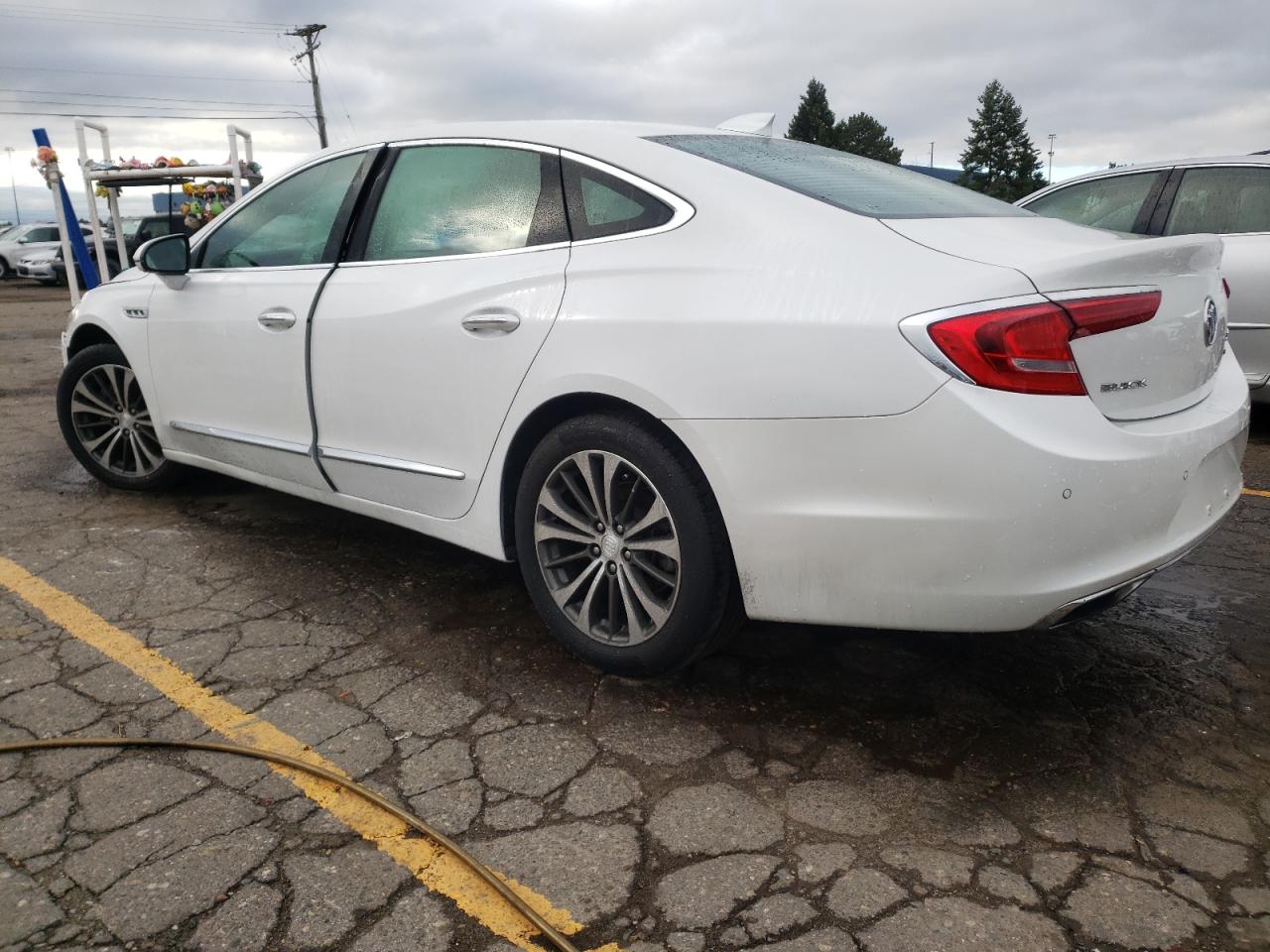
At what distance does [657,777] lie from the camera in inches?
97.1

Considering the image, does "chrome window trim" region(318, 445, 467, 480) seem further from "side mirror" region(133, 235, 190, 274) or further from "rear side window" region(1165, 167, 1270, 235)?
"rear side window" region(1165, 167, 1270, 235)

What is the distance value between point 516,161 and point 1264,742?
8.40ft

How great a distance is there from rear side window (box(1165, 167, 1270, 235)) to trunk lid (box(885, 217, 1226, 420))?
3.60 m

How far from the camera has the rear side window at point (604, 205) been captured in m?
2.79

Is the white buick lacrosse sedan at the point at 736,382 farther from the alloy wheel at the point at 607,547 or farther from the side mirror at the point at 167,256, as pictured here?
the side mirror at the point at 167,256

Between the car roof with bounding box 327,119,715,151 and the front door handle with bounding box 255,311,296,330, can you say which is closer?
the car roof with bounding box 327,119,715,151

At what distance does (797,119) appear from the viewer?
75.5 m

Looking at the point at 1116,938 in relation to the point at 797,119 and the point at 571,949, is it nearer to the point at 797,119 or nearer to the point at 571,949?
the point at 571,949

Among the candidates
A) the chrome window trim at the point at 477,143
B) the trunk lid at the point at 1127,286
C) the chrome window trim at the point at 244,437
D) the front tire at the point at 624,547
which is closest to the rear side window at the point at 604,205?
the chrome window trim at the point at 477,143

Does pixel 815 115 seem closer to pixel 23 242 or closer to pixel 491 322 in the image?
pixel 23 242

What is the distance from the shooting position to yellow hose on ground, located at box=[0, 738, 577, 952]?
1958mm

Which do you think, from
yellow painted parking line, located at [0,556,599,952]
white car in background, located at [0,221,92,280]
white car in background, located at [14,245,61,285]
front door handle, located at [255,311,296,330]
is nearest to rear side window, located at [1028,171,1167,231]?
front door handle, located at [255,311,296,330]

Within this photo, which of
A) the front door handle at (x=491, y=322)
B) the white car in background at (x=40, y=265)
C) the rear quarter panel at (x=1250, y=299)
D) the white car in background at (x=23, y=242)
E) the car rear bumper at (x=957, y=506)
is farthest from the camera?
the white car in background at (x=23, y=242)

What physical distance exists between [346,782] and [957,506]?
153 centimetres
